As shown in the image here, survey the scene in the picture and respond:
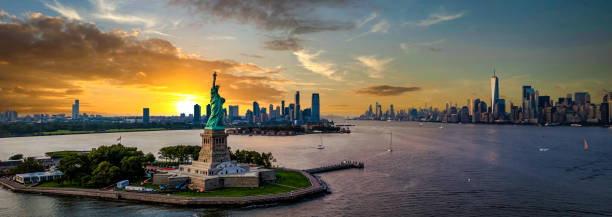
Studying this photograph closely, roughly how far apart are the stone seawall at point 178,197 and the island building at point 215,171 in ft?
14.0

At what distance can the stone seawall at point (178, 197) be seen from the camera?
49469mm

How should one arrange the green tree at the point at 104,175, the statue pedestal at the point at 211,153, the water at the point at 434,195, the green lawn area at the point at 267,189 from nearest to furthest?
the water at the point at 434,195 → the green lawn area at the point at 267,189 → the green tree at the point at 104,175 → the statue pedestal at the point at 211,153

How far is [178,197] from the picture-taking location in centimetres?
5031

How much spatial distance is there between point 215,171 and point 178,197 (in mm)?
8060

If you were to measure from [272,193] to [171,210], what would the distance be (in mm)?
13587

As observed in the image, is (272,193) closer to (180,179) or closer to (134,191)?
(180,179)

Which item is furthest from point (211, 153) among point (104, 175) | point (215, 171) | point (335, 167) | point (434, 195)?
point (434, 195)

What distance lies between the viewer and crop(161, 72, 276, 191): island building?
5569 cm

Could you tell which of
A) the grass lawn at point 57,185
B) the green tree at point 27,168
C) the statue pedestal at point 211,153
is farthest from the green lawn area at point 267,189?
the green tree at point 27,168

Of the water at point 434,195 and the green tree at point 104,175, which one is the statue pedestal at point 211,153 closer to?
the water at point 434,195

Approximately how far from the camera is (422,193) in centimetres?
5994

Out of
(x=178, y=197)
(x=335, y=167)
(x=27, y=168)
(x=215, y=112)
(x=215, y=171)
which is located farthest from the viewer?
(x=335, y=167)

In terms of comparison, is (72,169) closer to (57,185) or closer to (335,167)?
(57,185)

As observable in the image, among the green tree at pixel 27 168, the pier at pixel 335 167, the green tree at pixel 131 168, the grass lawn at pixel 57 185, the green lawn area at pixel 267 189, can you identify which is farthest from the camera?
the pier at pixel 335 167
